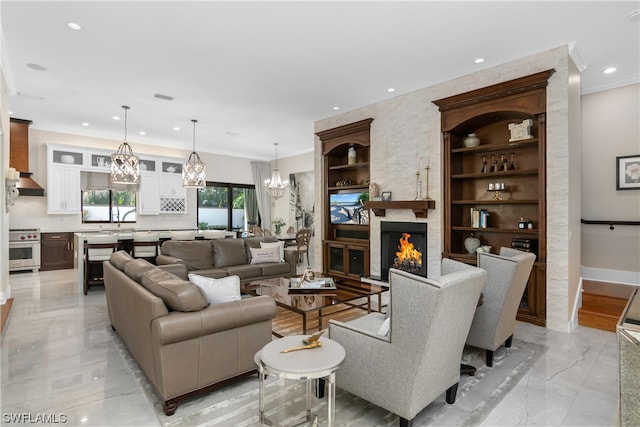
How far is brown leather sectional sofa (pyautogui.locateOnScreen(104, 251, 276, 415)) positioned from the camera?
7.09ft

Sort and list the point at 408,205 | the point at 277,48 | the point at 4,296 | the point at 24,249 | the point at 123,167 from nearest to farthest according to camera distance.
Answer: the point at 277,48, the point at 4,296, the point at 408,205, the point at 123,167, the point at 24,249

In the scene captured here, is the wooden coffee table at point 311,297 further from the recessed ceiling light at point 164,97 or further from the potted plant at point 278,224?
the potted plant at point 278,224

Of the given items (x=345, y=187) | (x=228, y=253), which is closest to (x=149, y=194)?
A: (x=228, y=253)

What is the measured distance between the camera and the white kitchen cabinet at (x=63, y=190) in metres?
7.41

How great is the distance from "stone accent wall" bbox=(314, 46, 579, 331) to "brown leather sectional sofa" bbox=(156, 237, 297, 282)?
1.21 meters

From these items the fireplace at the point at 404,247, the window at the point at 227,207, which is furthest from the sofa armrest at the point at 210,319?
the window at the point at 227,207

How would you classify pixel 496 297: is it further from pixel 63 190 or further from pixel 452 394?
pixel 63 190

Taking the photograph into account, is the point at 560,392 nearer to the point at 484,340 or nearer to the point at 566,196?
the point at 484,340

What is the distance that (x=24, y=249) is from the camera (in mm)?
7000

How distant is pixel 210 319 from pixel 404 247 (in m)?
3.62

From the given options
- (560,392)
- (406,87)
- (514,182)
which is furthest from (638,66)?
(560,392)

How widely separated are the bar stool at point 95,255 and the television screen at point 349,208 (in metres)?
3.88

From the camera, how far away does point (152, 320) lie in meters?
2.19

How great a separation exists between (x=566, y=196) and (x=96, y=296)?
258 inches
